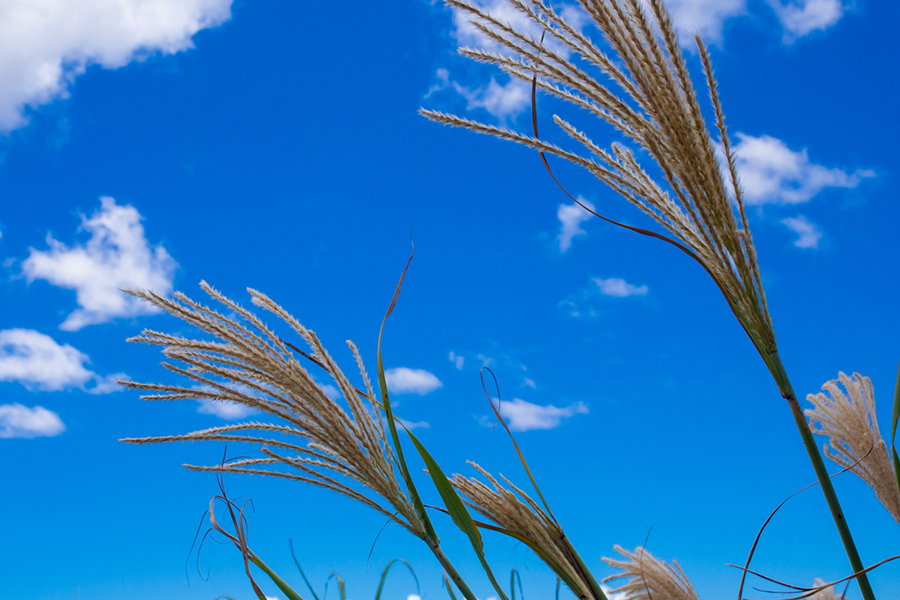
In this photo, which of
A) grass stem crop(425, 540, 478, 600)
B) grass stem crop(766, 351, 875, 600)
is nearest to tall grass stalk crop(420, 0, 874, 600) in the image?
grass stem crop(766, 351, 875, 600)

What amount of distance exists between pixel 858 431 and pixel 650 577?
2.51 ft

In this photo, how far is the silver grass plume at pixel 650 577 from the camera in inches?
69.9

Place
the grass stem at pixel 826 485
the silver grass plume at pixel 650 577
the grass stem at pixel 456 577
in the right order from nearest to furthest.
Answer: the grass stem at pixel 826 485 → the grass stem at pixel 456 577 → the silver grass plume at pixel 650 577

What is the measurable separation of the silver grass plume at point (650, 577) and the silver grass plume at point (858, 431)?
618 mm

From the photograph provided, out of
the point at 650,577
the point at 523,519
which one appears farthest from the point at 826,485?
the point at 650,577

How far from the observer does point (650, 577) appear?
1800mm

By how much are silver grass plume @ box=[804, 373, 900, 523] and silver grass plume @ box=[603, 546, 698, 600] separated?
62cm

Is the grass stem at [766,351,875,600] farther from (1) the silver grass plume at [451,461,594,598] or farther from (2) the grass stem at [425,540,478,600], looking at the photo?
(2) the grass stem at [425,540,478,600]

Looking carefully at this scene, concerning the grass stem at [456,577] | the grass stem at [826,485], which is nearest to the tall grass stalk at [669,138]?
the grass stem at [826,485]

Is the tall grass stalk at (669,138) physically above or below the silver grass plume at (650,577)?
above

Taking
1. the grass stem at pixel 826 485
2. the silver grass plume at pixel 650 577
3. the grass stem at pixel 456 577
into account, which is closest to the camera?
the grass stem at pixel 826 485

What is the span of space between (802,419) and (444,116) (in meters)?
0.87

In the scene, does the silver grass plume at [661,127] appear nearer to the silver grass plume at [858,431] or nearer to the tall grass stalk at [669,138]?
the tall grass stalk at [669,138]

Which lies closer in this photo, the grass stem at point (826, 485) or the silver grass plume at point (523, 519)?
the grass stem at point (826, 485)
